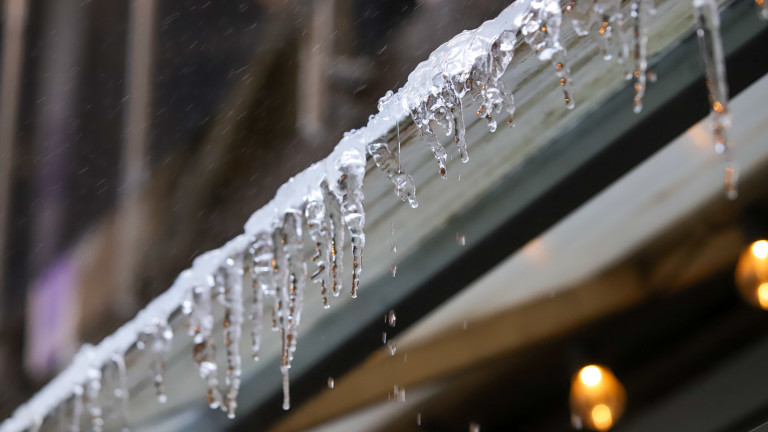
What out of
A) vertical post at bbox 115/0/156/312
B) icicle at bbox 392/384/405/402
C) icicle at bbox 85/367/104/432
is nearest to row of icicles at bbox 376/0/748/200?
icicle at bbox 85/367/104/432

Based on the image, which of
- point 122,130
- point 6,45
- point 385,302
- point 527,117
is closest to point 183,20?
point 122,130

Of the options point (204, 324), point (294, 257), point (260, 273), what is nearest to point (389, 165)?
point (294, 257)

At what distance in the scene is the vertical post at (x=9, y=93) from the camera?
485 cm

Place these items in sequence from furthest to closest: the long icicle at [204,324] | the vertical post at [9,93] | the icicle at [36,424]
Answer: the vertical post at [9,93] < the icicle at [36,424] < the long icicle at [204,324]

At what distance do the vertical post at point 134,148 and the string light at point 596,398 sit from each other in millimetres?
2542

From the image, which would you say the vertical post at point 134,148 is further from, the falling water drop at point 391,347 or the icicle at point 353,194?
the icicle at point 353,194

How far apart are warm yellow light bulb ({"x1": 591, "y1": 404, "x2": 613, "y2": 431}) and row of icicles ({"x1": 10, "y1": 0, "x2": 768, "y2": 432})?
92 centimetres

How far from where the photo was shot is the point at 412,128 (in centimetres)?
152

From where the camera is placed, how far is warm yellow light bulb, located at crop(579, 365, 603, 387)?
2.29m

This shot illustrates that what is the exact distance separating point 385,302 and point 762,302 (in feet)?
3.01

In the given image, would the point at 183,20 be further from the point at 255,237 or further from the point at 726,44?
the point at 726,44

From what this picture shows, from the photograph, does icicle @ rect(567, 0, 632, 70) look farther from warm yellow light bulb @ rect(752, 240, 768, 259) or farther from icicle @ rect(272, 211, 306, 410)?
warm yellow light bulb @ rect(752, 240, 768, 259)

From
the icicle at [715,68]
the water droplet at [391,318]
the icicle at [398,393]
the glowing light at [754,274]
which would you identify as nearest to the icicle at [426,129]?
the icicle at [715,68]

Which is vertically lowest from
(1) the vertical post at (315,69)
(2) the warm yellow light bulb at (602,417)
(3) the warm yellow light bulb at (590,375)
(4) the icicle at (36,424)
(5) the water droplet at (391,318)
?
(2) the warm yellow light bulb at (602,417)
